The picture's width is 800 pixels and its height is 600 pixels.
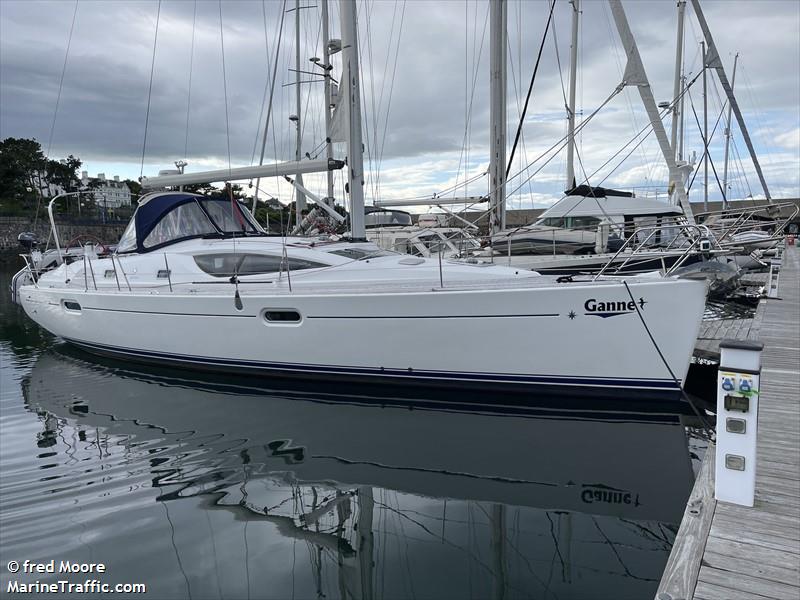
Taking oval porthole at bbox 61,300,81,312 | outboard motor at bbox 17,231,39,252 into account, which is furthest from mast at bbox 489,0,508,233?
outboard motor at bbox 17,231,39,252

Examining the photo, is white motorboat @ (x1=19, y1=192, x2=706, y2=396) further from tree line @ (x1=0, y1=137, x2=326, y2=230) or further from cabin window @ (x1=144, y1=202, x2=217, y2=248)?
tree line @ (x1=0, y1=137, x2=326, y2=230)

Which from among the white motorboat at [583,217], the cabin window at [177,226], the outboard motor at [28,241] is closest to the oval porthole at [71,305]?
the cabin window at [177,226]

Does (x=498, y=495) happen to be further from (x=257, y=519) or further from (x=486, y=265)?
(x=486, y=265)

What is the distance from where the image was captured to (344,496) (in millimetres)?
4098

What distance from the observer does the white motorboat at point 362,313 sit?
5449 mm

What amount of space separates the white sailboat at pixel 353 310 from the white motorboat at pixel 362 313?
0.02 metres

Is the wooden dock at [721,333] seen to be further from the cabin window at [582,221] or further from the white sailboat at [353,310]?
the cabin window at [582,221]

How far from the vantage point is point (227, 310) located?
6.67m

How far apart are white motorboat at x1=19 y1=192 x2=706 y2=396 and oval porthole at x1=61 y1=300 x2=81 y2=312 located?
2cm

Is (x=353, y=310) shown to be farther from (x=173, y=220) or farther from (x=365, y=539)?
(x=173, y=220)

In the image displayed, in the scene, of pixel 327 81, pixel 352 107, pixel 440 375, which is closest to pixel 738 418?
pixel 440 375

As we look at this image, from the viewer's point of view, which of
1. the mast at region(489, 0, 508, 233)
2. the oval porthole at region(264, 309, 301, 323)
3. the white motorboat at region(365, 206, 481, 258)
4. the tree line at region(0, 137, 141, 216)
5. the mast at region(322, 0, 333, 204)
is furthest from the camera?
the tree line at region(0, 137, 141, 216)

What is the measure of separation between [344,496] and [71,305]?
692 centimetres

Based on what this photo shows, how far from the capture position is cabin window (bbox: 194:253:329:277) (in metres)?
7.10
